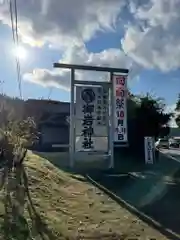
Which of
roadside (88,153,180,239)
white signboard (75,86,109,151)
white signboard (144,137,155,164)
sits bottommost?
roadside (88,153,180,239)

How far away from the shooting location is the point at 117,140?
17000 millimetres

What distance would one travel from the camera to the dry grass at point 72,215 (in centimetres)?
613

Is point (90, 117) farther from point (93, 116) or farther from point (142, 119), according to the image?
point (142, 119)

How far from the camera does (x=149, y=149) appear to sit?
19062 mm

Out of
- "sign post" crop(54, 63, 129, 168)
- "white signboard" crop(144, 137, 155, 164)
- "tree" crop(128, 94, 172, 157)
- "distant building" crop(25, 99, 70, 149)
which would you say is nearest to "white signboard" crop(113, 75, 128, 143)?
"sign post" crop(54, 63, 129, 168)

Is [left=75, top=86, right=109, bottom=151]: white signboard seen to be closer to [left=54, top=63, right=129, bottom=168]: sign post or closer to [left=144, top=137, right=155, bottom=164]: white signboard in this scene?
[left=54, top=63, right=129, bottom=168]: sign post

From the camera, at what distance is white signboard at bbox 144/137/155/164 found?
61.7ft

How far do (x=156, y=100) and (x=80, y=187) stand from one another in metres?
14.6

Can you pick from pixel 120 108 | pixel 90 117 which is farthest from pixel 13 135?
pixel 120 108

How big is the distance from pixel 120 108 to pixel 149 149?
3.12 meters

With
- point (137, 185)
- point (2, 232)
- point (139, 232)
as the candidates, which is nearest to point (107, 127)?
point (137, 185)

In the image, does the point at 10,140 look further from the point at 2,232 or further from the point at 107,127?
the point at 107,127

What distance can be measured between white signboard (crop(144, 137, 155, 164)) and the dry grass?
885 cm

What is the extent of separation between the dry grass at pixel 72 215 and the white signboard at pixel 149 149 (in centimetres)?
885
